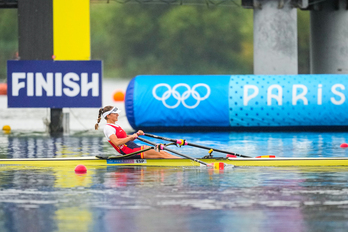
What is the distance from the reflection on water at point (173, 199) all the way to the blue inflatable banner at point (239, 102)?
9.58 meters

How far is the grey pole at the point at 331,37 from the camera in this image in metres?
30.0

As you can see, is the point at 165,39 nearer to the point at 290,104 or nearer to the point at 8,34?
the point at 8,34

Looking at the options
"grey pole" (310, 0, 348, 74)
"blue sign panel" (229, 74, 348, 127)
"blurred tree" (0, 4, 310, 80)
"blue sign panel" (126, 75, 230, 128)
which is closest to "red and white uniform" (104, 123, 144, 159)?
"blue sign panel" (126, 75, 230, 128)

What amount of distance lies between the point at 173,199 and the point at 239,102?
1318 cm

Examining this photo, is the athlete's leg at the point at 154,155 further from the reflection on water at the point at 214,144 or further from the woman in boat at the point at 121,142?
the reflection on water at the point at 214,144

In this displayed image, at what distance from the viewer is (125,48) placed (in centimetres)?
8444

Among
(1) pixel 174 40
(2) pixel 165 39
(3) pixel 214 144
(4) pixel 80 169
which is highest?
(2) pixel 165 39

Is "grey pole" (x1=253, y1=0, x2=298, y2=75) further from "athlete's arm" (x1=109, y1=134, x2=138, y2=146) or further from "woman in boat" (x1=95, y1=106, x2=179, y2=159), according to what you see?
"athlete's arm" (x1=109, y1=134, x2=138, y2=146)

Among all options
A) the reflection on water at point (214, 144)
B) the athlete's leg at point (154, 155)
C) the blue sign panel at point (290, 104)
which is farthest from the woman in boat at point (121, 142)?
the blue sign panel at point (290, 104)

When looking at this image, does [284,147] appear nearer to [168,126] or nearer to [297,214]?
[168,126]

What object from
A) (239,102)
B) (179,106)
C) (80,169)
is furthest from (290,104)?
(80,169)

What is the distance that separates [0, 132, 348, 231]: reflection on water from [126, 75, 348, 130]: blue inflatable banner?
31.4ft

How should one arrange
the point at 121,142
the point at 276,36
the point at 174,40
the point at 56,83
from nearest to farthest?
the point at 121,142, the point at 56,83, the point at 276,36, the point at 174,40

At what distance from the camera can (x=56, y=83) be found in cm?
2258
